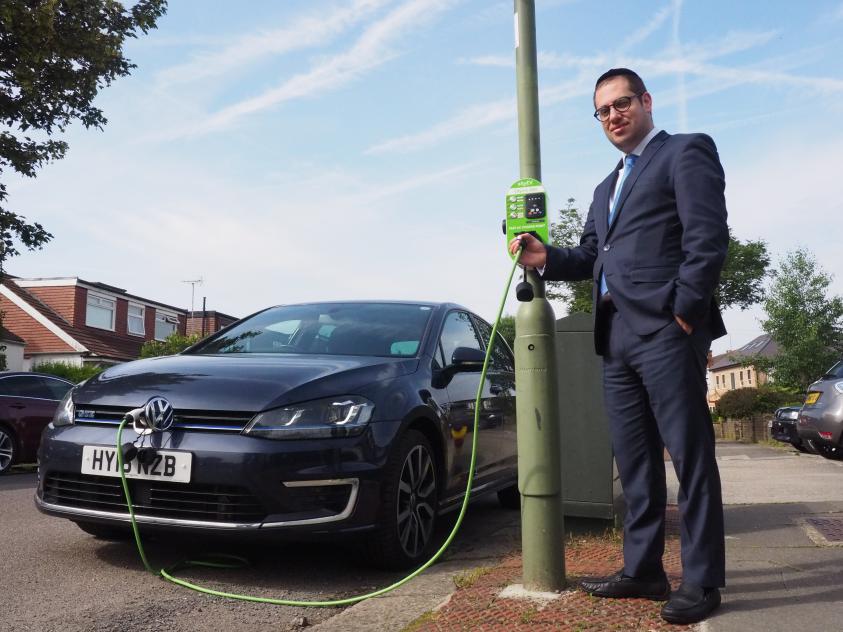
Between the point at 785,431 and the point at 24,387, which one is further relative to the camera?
the point at 785,431

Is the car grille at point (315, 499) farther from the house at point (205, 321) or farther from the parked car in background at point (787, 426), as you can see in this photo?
the house at point (205, 321)

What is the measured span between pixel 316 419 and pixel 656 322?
1.71 metres

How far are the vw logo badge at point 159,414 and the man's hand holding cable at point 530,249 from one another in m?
1.82

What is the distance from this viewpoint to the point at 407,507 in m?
4.10

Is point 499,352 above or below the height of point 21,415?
above

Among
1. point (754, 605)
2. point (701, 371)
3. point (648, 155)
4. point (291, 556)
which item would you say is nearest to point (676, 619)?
Answer: point (754, 605)

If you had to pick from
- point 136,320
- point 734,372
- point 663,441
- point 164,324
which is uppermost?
point 164,324

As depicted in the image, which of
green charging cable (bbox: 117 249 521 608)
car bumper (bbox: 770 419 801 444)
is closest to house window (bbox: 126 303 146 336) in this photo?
car bumper (bbox: 770 419 801 444)

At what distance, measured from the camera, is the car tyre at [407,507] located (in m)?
3.88

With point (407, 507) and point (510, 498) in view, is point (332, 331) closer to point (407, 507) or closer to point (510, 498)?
point (407, 507)

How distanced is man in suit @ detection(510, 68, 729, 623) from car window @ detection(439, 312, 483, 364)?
1929 millimetres

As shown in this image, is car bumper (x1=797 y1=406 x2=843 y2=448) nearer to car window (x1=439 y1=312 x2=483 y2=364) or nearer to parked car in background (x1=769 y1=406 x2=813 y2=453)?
parked car in background (x1=769 y1=406 x2=813 y2=453)

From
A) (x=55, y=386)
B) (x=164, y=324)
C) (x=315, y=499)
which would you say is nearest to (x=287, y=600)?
(x=315, y=499)

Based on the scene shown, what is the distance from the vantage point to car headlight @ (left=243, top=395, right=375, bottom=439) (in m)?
3.71
